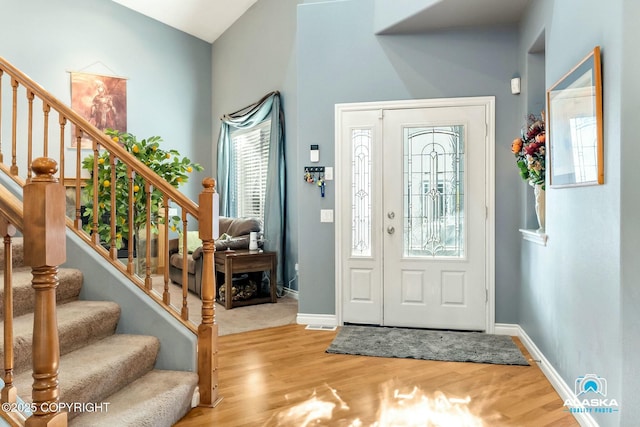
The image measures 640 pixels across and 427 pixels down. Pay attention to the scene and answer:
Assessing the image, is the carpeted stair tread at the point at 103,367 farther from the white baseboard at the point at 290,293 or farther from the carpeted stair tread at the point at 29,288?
the white baseboard at the point at 290,293

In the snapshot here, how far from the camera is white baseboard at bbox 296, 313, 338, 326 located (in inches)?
177

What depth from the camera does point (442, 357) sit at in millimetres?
3578

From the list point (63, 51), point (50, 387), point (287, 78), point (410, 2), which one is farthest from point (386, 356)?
point (63, 51)

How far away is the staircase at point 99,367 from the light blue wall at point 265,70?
7.65ft

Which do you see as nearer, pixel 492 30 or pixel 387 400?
pixel 387 400

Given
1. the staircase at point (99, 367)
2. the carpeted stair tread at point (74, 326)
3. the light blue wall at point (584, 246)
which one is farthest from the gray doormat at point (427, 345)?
the carpeted stair tread at point (74, 326)

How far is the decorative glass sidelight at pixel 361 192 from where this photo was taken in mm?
4449

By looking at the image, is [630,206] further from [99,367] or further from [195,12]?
[195,12]

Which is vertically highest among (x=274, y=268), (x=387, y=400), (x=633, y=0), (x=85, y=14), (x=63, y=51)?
(x=85, y=14)

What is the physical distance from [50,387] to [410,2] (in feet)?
12.3

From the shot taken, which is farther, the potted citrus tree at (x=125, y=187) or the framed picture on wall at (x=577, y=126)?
the potted citrus tree at (x=125, y=187)

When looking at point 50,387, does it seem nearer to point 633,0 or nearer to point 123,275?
point 123,275

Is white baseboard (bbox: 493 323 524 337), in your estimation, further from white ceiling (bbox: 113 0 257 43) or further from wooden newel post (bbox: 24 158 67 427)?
white ceiling (bbox: 113 0 257 43)

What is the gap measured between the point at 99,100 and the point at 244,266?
3.46 m
